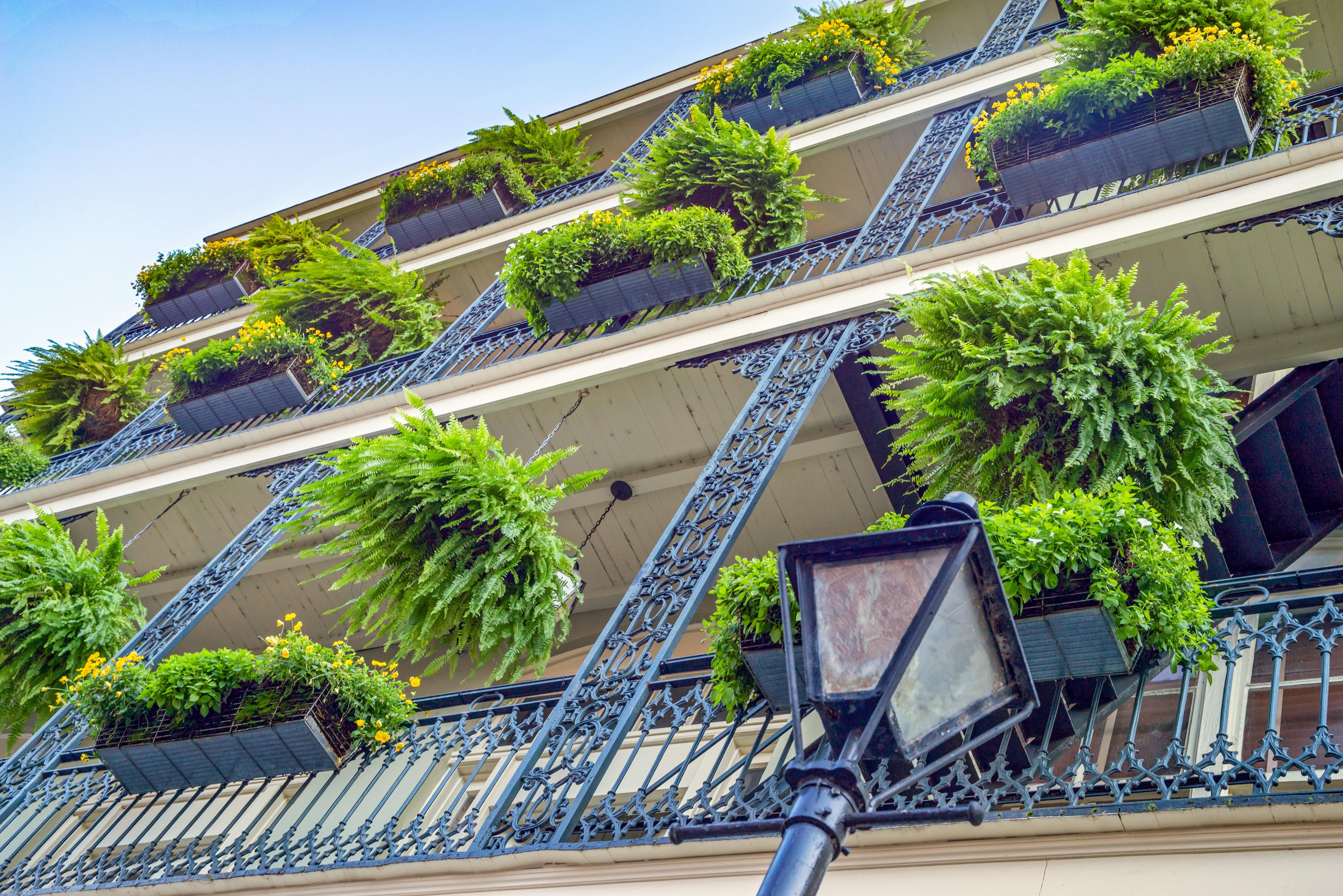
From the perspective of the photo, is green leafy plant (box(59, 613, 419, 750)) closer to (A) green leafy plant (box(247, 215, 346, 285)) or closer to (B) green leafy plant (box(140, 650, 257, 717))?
(B) green leafy plant (box(140, 650, 257, 717))

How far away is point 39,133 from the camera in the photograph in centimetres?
3612

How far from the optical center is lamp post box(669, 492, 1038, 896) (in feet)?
5.21

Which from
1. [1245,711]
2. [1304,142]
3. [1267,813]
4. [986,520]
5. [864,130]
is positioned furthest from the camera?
[864,130]

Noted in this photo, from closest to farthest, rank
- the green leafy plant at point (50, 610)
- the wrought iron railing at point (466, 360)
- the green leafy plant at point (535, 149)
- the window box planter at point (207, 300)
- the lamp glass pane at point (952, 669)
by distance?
1. the lamp glass pane at point (952, 669)
2. the green leafy plant at point (50, 610)
3. the wrought iron railing at point (466, 360)
4. the green leafy plant at point (535, 149)
5. the window box planter at point (207, 300)

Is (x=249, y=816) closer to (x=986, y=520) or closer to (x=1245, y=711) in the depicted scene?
(x=986, y=520)

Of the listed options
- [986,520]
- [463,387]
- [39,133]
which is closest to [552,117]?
[463,387]

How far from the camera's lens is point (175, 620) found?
726 centimetres

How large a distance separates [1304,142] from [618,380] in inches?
197

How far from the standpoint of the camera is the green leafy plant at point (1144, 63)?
6.25 metres

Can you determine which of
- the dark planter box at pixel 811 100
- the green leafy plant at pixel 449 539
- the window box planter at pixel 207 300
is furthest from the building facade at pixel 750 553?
the window box planter at pixel 207 300

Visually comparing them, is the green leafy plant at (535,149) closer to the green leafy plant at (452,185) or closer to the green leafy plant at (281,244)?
the green leafy plant at (452,185)

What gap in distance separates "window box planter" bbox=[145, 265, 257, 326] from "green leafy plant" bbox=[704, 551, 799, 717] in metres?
10.9

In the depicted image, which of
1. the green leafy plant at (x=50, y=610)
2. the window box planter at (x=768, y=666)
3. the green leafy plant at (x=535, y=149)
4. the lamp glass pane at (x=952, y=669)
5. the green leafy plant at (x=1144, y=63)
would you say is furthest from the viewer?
the green leafy plant at (x=535, y=149)

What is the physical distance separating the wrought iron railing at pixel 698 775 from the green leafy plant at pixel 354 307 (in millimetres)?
4648
